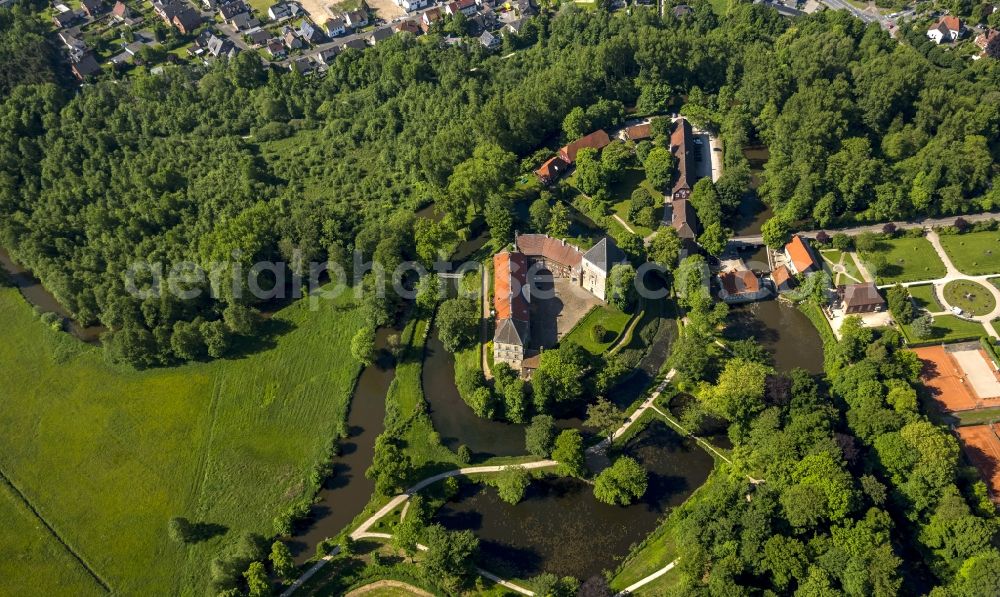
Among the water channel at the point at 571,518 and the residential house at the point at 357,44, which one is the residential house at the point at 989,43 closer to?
the water channel at the point at 571,518

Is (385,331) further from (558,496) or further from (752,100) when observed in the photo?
(752,100)

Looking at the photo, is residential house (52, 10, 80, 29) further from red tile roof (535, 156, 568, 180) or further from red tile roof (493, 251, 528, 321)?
red tile roof (493, 251, 528, 321)

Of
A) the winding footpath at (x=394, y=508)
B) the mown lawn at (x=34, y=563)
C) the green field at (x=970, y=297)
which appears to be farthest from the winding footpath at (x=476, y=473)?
the green field at (x=970, y=297)

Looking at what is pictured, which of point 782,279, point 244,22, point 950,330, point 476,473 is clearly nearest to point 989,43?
point 950,330

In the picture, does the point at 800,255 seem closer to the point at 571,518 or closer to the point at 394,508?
the point at 571,518

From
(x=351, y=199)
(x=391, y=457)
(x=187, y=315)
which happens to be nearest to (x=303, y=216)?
(x=351, y=199)

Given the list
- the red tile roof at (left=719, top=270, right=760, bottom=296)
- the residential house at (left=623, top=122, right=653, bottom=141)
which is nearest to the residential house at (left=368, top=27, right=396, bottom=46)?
the residential house at (left=623, top=122, right=653, bottom=141)
